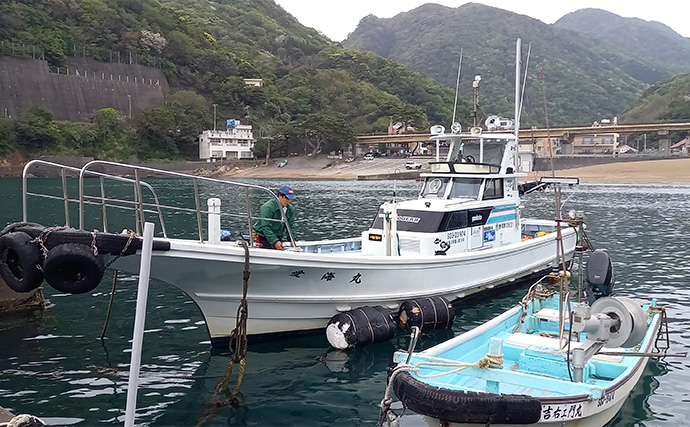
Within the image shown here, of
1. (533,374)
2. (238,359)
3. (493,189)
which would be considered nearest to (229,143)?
(493,189)

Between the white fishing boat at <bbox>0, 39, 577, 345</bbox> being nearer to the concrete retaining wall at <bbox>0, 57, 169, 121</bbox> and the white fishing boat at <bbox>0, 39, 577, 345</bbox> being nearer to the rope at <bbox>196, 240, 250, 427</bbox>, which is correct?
the rope at <bbox>196, 240, 250, 427</bbox>

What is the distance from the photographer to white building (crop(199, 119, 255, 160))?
348 ft

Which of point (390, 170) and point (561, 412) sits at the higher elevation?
point (390, 170)

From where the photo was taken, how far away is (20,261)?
7.54 meters

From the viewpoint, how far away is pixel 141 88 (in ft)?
363

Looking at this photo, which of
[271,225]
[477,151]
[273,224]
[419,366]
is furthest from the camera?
[477,151]

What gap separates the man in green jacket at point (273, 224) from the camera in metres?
10.3

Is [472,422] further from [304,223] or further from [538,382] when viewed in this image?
[304,223]

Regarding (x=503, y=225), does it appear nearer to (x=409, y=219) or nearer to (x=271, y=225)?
(x=409, y=219)

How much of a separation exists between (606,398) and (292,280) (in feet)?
17.4

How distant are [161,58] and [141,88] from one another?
44.2 feet

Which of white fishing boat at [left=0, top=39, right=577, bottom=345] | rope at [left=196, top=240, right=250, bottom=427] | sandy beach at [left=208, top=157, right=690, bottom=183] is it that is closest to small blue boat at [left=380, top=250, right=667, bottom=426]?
white fishing boat at [left=0, top=39, right=577, bottom=345]

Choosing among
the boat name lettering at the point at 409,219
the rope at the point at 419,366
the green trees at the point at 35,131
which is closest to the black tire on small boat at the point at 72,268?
the rope at the point at 419,366

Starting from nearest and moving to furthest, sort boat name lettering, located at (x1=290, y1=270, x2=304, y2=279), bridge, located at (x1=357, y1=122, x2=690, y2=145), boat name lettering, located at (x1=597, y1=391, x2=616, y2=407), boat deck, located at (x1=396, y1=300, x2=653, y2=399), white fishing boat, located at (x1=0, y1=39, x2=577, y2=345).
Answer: boat name lettering, located at (x1=597, y1=391, x2=616, y2=407), boat deck, located at (x1=396, y1=300, x2=653, y2=399), white fishing boat, located at (x1=0, y1=39, x2=577, y2=345), boat name lettering, located at (x1=290, y1=270, x2=304, y2=279), bridge, located at (x1=357, y1=122, x2=690, y2=145)
